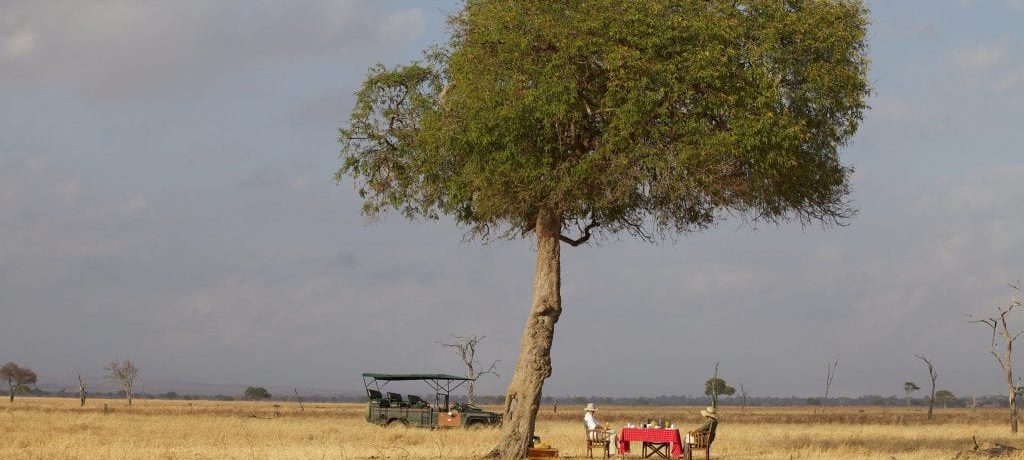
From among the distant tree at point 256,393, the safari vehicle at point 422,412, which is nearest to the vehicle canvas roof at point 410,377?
the safari vehicle at point 422,412

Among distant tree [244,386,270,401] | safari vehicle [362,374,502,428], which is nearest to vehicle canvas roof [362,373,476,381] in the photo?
safari vehicle [362,374,502,428]

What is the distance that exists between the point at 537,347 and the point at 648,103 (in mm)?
6305

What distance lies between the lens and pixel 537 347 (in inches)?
949

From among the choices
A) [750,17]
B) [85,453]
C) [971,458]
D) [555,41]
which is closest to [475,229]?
[555,41]

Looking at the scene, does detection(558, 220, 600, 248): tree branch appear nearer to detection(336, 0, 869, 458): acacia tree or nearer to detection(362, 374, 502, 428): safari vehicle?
detection(336, 0, 869, 458): acacia tree

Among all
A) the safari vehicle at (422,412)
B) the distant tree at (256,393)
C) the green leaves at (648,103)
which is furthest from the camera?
the distant tree at (256,393)

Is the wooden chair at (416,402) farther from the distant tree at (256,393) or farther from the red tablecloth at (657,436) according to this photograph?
the distant tree at (256,393)

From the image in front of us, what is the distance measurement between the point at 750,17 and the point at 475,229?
8822mm

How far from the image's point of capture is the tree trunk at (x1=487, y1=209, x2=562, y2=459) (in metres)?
23.8

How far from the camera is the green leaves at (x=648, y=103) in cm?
2131

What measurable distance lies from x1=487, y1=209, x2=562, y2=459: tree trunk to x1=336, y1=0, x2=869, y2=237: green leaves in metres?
0.93

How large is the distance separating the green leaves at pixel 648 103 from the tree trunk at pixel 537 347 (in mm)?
932

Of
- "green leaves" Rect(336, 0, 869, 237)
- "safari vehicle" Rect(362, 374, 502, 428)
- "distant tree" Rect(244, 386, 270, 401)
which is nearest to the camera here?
"green leaves" Rect(336, 0, 869, 237)

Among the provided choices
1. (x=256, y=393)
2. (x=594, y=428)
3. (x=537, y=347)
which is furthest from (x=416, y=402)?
(x=256, y=393)
